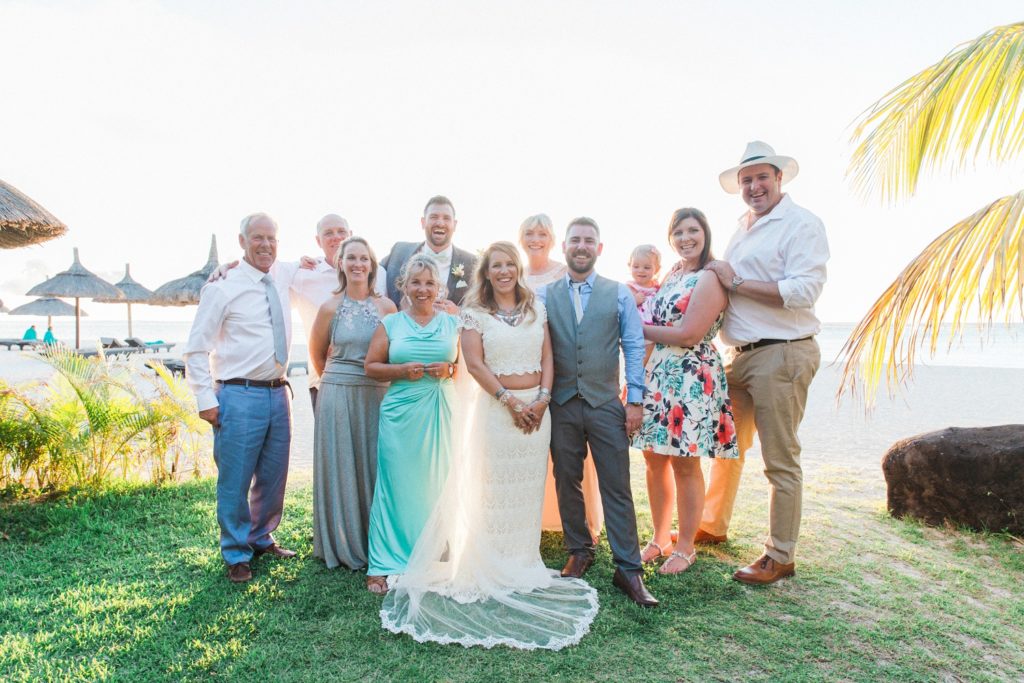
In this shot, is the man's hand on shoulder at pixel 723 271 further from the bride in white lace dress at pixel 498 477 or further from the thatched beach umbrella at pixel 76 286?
the thatched beach umbrella at pixel 76 286

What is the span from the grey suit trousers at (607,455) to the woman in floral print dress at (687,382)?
0.31m

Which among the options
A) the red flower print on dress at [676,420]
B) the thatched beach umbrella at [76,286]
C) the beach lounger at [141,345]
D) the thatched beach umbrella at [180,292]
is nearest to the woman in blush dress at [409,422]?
the red flower print on dress at [676,420]

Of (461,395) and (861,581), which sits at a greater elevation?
(461,395)

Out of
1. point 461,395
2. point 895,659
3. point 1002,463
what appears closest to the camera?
point 895,659

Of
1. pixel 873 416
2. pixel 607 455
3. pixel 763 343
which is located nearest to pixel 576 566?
pixel 607 455

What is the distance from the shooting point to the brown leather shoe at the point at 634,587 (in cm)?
Answer: 402

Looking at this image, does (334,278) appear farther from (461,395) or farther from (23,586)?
(23,586)

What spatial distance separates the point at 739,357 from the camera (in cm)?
469

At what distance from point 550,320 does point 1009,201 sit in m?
3.04

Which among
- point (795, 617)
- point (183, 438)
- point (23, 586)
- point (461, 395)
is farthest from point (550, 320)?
point (183, 438)

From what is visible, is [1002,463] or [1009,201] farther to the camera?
[1002,463]

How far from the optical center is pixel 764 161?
15.0 ft

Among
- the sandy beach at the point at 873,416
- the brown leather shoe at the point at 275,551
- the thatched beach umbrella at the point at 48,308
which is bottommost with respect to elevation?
the sandy beach at the point at 873,416

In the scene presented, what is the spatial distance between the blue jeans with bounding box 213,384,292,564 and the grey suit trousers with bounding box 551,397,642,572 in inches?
83.6
